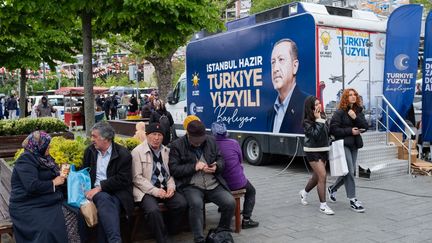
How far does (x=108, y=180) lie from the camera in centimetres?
491

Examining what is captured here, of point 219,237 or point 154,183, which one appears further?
point 154,183

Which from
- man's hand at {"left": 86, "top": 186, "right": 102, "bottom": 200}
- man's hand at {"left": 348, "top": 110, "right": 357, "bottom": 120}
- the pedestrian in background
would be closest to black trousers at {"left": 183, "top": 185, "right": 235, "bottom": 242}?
man's hand at {"left": 86, "top": 186, "right": 102, "bottom": 200}

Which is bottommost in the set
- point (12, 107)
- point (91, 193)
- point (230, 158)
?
point (91, 193)

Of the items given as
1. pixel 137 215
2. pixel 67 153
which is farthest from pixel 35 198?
pixel 137 215

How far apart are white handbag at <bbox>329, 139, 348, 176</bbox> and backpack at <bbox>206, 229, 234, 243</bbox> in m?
2.02

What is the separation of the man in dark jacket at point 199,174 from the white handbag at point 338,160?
1795 mm

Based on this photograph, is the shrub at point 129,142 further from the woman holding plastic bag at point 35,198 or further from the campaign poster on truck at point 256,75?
the campaign poster on truck at point 256,75

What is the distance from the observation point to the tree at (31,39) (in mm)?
6742

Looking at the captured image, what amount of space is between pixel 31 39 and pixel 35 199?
29.9ft

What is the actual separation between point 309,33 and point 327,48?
1.48ft

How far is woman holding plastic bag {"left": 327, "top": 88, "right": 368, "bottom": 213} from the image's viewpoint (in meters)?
6.70

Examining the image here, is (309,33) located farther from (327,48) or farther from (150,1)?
(150,1)

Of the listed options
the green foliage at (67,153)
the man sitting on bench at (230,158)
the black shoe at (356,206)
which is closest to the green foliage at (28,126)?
the green foliage at (67,153)

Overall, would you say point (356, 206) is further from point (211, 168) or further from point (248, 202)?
point (211, 168)
